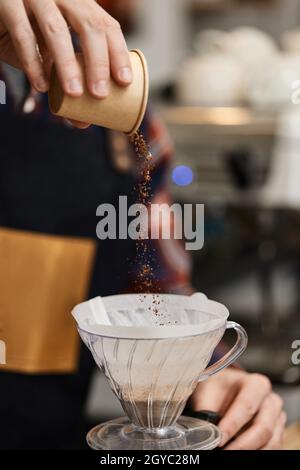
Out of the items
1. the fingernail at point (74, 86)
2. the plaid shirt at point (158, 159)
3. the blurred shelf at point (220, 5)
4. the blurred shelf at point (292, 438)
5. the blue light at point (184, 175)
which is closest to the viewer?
the fingernail at point (74, 86)

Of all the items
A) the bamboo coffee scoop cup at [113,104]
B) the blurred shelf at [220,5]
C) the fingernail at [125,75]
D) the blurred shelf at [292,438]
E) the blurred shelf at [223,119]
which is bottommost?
the blurred shelf at [292,438]

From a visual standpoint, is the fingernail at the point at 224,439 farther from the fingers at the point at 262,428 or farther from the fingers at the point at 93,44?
the fingers at the point at 93,44

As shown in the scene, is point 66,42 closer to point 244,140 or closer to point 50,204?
point 50,204

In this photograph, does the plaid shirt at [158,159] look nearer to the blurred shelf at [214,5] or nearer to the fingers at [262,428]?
the fingers at [262,428]

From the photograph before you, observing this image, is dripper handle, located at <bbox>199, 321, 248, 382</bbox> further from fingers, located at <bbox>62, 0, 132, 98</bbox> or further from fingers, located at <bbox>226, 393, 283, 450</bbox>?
fingers, located at <bbox>62, 0, 132, 98</bbox>

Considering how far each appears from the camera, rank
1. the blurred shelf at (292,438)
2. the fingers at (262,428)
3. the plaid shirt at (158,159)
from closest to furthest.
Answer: the fingers at (262,428)
the blurred shelf at (292,438)
the plaid shirt at (158,159)

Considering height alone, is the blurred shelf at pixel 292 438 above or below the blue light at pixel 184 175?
below

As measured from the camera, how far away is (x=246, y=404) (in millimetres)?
729

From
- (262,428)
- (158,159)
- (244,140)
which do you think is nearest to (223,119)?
(244,140)

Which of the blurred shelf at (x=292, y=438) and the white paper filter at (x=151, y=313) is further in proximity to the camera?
the blurred shelf at (x=292, y=438)

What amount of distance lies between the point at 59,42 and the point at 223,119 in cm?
150

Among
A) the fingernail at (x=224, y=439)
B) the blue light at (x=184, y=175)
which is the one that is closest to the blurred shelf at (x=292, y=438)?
the fingernail at (x=224, y=439)

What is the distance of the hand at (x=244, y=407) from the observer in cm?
68

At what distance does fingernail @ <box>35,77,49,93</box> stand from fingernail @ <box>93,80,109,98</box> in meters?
0.06
